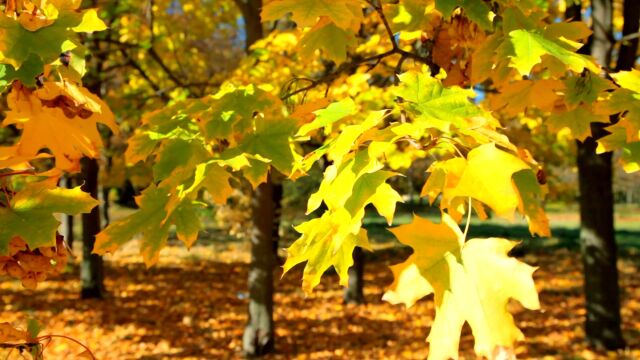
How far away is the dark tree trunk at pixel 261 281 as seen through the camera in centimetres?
659

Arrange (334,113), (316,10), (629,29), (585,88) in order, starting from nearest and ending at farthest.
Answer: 1. (334,113)
2. (316,10)
3. (585,88)
4. (629,29)

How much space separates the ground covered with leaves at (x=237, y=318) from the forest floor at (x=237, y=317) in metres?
0.01

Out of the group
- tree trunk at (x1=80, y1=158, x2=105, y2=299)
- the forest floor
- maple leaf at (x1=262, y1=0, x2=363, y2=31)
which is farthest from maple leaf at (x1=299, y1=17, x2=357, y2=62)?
tree trunk at (x1=80, y1=158, x2=105, y2=299)

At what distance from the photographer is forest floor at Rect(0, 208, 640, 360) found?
22.1 feet

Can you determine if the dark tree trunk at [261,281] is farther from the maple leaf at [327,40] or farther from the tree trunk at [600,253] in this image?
the maple leaf at [327,40]

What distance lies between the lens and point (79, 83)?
6.06 feet

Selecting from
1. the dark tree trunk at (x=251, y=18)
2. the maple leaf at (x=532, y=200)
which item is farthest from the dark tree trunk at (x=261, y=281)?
the maple leaf at (x=532, y=200)

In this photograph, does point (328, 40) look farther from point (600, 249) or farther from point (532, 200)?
point (600, 249)

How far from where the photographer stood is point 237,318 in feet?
27.2

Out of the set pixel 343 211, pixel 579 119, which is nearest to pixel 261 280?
pixel 579 119

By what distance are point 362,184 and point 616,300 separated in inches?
243

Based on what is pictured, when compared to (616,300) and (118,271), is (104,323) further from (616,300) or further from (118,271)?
(616,300)

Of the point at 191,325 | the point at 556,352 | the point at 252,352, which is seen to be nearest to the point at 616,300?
the point at 556,352

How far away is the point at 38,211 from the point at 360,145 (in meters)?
0.87
